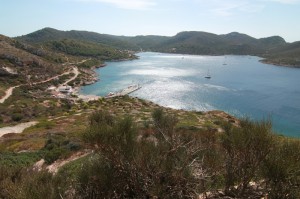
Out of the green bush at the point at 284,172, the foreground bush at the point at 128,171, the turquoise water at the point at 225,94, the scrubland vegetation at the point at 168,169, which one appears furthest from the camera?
the turquoise water at the point at 225,94

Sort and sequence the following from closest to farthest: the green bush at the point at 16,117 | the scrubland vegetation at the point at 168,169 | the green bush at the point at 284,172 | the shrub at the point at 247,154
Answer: the green bush at the point at 284,172 → the scrubland vegetation at the point at 168,169 → the shrub at the point at 247,154 → the green bush at the point at 16,117

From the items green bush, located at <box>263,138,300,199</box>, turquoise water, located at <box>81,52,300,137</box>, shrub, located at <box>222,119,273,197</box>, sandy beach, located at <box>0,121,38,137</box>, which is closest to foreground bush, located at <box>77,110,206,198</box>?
shrub, located at <box>222,119,273,197</box>

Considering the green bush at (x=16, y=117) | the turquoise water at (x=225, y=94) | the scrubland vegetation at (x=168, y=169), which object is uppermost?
the scrubland vegetation at (x=168, y=169)

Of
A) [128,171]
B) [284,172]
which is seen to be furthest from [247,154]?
[128,171]

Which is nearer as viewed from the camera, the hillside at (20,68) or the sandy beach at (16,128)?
the sandy beach at (16,128)

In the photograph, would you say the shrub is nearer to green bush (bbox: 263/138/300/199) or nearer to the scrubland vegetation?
the scrubland vegetation

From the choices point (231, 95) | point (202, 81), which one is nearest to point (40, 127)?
point (231, 95)

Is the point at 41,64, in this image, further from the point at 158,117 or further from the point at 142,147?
the point at 142,147

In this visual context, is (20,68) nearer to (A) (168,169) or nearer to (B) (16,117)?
(B) (16,117)

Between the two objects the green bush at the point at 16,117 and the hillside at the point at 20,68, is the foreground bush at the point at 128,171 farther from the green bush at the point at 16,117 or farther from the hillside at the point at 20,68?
the hillside at the point at 20,68

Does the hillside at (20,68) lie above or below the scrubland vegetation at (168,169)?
below

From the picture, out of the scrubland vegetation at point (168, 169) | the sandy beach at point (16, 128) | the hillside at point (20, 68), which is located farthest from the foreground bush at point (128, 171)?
the hillside at point (20, 68)

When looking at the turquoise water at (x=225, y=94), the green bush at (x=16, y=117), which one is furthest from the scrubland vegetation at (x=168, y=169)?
the turquoise water at (x=225, y=94)
